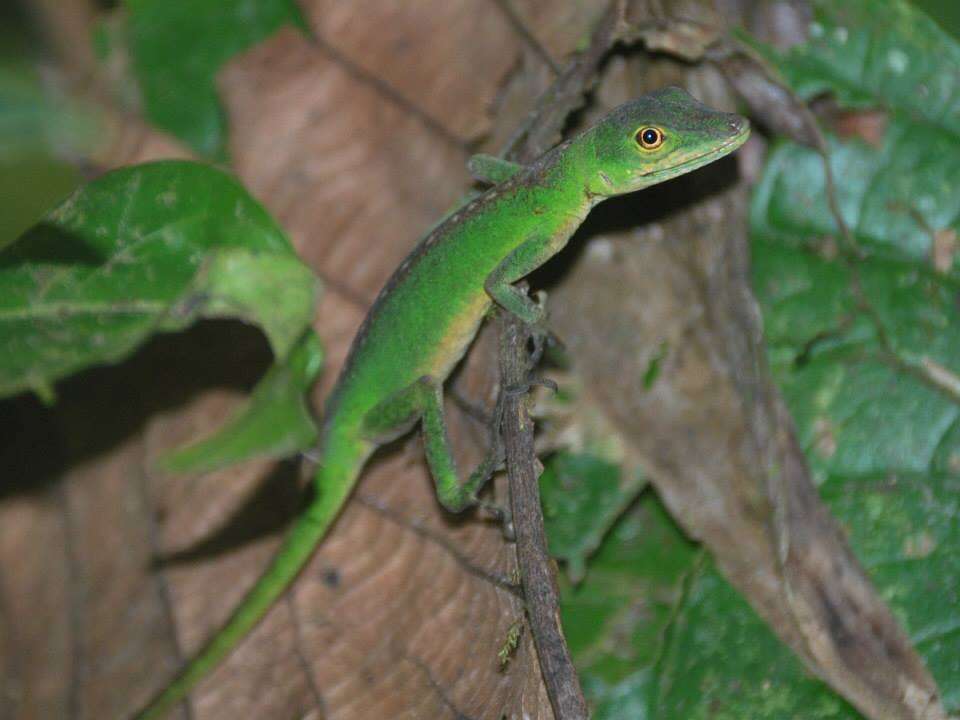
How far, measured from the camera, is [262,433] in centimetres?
215

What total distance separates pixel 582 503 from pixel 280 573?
1.09m

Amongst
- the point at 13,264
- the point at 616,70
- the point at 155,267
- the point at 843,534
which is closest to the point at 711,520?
the point at 843,534

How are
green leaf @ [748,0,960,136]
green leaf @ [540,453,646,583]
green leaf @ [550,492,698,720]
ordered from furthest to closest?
green leaf @ [748,0,960,136] → green leaf @ [540,453,646,583] → green leaf @ [550,492,698,720]

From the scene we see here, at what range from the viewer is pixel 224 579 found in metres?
3.28

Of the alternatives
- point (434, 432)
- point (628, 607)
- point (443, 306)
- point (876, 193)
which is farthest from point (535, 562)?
point (876, 193)

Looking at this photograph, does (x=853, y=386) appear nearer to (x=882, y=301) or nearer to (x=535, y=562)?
(x=882, y=301)

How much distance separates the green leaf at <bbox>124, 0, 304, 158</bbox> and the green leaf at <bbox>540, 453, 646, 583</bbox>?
2000 millimetres

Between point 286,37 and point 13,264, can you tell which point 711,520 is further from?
point 286,37

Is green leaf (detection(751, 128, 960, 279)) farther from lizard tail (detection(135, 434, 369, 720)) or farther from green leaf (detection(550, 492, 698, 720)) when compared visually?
lizard tail (detection(135, 434, 369, 720))

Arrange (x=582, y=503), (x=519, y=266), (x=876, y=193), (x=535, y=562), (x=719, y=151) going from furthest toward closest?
(x=876, y=193)
(x=582, y=503)
(x=519, y=266)
(x=719, y=151)
(x=535, y=562)

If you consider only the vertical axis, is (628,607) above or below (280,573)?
below

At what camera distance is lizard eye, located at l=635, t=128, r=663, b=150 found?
9.75 ft

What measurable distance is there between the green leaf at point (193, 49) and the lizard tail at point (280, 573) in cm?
155

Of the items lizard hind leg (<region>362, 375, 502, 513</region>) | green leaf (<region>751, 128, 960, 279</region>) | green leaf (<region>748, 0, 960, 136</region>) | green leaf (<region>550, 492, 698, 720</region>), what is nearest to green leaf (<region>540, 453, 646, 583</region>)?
green leaf (<region>550, 492, 698, 720</region>)
